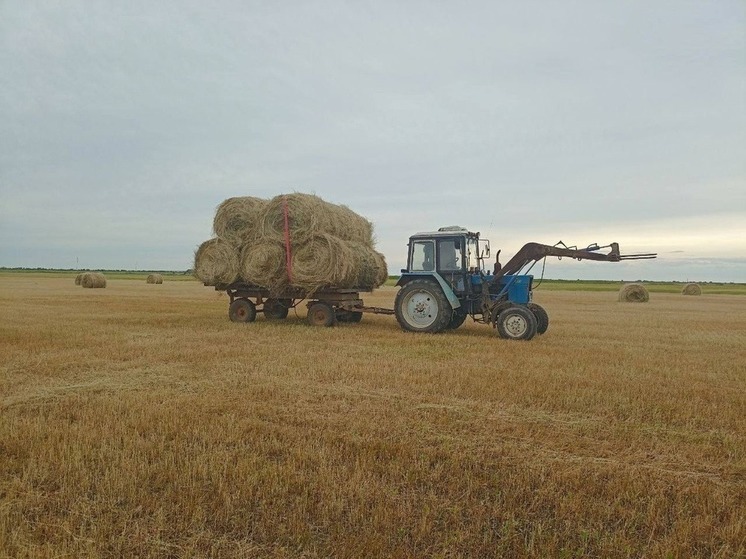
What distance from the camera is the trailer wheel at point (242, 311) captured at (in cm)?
1400

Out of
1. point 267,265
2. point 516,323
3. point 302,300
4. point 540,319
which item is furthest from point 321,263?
point 540,319

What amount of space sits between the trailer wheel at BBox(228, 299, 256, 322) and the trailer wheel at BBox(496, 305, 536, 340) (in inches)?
233

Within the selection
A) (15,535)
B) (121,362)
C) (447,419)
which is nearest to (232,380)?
(121,362)

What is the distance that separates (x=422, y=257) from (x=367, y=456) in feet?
28.5

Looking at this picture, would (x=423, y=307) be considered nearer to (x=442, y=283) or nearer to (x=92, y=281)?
(x=442, y=283)

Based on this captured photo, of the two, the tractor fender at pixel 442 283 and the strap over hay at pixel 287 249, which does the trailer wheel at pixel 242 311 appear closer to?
the strap over hay at pixel 287 249

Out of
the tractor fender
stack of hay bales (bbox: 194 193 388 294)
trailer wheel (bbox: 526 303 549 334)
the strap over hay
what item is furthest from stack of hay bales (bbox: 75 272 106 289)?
trailer wheel (bbox: 526 303 549 334)

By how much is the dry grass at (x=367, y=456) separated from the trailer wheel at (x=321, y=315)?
176 inches

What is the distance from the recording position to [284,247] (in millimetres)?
12906

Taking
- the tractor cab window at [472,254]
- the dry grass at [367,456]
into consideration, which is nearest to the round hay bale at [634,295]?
the tractor cab window at [472,254]

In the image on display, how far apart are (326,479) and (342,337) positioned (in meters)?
7.60

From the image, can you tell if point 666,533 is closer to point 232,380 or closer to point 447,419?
point 447,419

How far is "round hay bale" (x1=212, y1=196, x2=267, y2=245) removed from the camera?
13.3 meters

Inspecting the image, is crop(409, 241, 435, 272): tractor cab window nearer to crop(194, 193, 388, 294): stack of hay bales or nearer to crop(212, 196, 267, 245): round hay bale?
crop(194, 193, 388, 294): stack of hay bales
